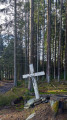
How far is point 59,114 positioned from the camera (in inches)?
240

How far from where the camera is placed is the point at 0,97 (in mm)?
8859

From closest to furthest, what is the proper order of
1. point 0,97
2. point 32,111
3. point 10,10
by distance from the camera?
point 32,111, point 0,97, point 10,10

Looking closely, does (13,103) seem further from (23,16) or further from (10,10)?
(23,16)

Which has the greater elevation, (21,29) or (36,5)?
(36,5)

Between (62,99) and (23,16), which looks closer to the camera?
(62,99)

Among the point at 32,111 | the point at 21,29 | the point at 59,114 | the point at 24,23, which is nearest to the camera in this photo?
the point at 59,114

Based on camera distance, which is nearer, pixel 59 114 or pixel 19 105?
pixel 59 114

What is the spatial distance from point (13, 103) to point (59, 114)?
3.81 m

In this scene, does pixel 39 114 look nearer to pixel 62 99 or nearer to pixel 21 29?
pixel 62 99

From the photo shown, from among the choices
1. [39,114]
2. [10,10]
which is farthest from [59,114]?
[10,10]

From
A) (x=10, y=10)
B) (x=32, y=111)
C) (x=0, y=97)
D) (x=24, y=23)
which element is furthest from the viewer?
(x=24, y=23)

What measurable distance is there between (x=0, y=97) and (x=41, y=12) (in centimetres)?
2042

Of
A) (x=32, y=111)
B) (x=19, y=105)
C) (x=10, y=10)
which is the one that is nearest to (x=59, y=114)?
(x=32, y=111)

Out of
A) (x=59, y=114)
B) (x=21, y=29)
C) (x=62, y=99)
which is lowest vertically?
(x=59, y=114)
